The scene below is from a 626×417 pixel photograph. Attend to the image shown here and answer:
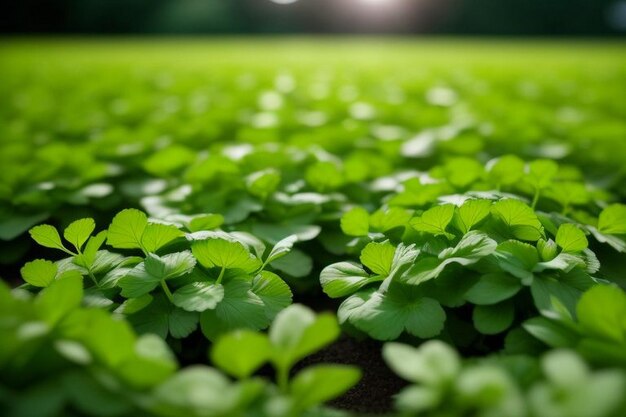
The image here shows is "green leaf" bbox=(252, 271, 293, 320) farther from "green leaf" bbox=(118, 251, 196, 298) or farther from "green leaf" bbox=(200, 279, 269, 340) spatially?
"green leaf" bbox=(118, 251, 196, 298)

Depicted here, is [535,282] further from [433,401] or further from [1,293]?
[1,293]

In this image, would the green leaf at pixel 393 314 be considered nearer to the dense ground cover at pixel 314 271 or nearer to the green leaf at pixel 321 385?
the dense ground cover at pixel 314 271

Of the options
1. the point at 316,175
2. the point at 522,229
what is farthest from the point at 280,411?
the point at 316,175

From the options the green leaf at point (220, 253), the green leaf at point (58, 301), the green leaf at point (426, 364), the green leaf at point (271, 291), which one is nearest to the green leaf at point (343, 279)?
the green leaf at point (271, 291)

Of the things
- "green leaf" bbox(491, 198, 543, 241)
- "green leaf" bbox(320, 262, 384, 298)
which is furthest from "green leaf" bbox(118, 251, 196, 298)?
"green leaf" bbox(491, 198, 543, 241)

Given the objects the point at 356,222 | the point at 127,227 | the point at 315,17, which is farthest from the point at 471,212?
the point at 315,17

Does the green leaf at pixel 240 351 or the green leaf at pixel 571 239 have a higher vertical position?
the green leaf at pixel 240 351

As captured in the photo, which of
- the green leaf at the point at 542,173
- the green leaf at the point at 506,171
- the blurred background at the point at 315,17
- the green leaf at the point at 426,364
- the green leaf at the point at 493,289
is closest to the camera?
the green leaf at the point at 426,364
